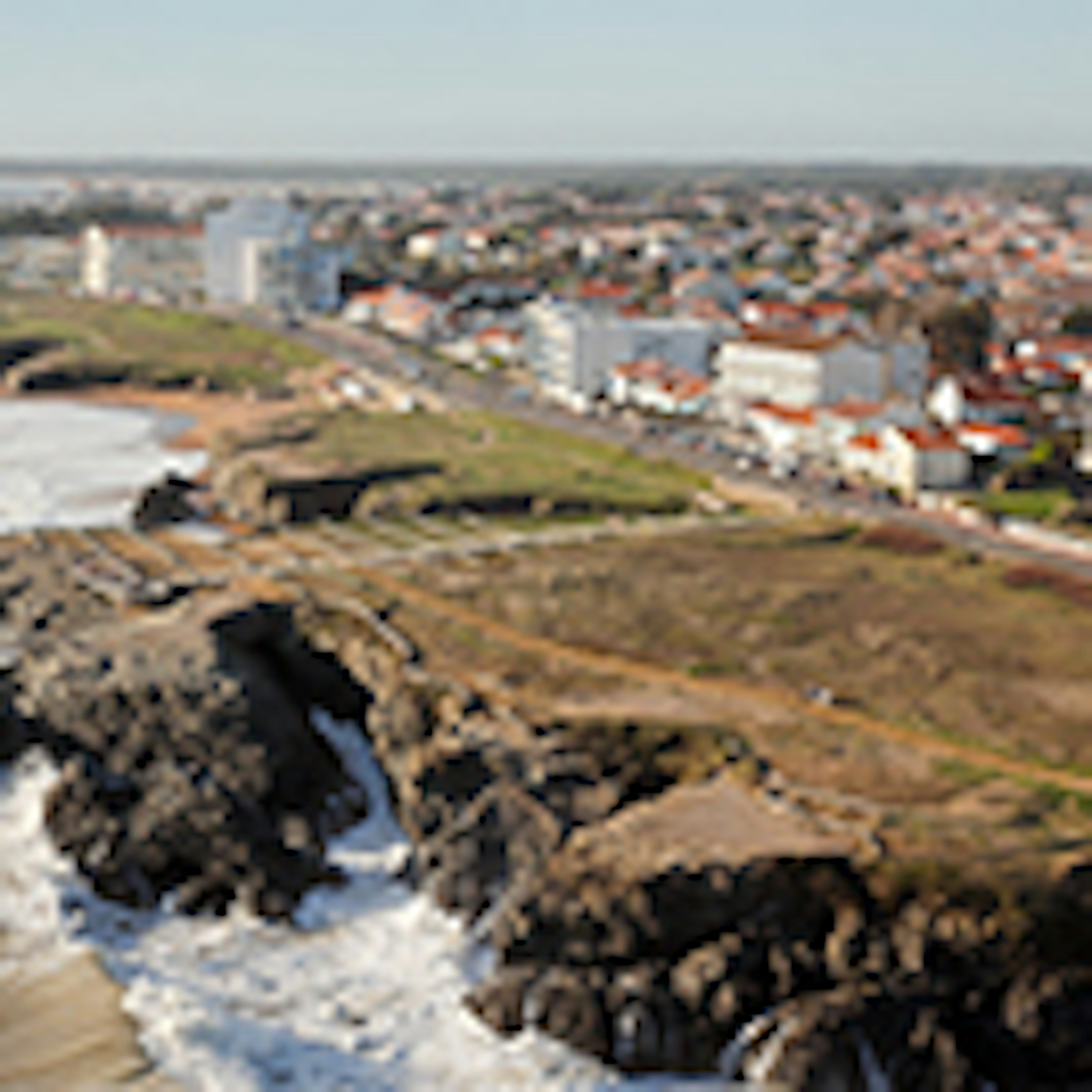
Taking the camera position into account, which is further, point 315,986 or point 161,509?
point 161,509

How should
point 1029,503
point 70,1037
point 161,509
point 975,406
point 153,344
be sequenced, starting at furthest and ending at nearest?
1. point 153,344
2. point 975,406
3. point 161,509
4. point 1029,503
5. point 70,1037

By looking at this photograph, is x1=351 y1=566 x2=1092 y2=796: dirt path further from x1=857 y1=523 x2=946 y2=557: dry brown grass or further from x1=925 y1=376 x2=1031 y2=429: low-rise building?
x1=925 y1=376 x2=1031 y2=429: low-rise building

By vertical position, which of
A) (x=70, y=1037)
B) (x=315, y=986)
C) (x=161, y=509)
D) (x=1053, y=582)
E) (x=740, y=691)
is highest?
(x=1053, y=582)

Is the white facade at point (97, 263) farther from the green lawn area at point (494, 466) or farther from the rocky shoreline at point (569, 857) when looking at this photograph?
the rocky shoreline at point (569, 857)

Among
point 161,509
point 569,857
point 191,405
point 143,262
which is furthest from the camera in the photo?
point 143,262

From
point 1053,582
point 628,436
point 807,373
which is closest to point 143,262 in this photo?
point 807,373

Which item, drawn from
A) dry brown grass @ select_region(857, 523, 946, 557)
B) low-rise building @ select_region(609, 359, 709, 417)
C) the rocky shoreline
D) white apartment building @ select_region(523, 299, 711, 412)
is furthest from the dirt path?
white apartment building @ select_region(523, 299, 711, 412)

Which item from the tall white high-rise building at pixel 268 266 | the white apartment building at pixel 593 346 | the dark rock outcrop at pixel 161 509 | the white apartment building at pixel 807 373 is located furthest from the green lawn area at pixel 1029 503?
the tall white high-rise building at pixel 268 266

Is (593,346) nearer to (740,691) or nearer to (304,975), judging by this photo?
(740,691)
